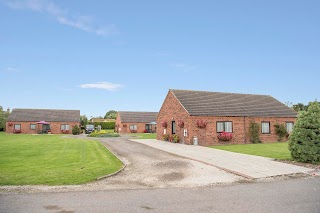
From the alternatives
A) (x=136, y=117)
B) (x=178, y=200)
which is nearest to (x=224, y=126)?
(x=178, y=200)

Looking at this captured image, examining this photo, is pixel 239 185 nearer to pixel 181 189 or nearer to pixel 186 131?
pixel 181 189

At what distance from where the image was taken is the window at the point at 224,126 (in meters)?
29.4

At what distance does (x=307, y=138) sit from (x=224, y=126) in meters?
14.7

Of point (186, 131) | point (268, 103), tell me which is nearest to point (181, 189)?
point (186, 131)

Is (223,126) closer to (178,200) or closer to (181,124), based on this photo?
(181,124)

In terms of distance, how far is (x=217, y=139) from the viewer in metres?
28.9

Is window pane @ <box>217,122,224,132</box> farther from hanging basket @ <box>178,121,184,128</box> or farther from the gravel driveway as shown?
the gravel driveway

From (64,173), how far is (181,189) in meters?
5.32

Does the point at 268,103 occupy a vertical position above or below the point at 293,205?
above

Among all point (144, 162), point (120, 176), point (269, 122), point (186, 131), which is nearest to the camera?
point (120, 176)

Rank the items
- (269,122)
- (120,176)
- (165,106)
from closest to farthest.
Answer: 1. (120,176)
2. (269,122)
3. (165,106)

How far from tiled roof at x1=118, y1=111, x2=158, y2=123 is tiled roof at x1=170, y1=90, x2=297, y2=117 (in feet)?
105

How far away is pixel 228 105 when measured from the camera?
32.2 meters

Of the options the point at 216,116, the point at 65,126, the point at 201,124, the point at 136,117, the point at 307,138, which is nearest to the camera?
the point at 307,138
